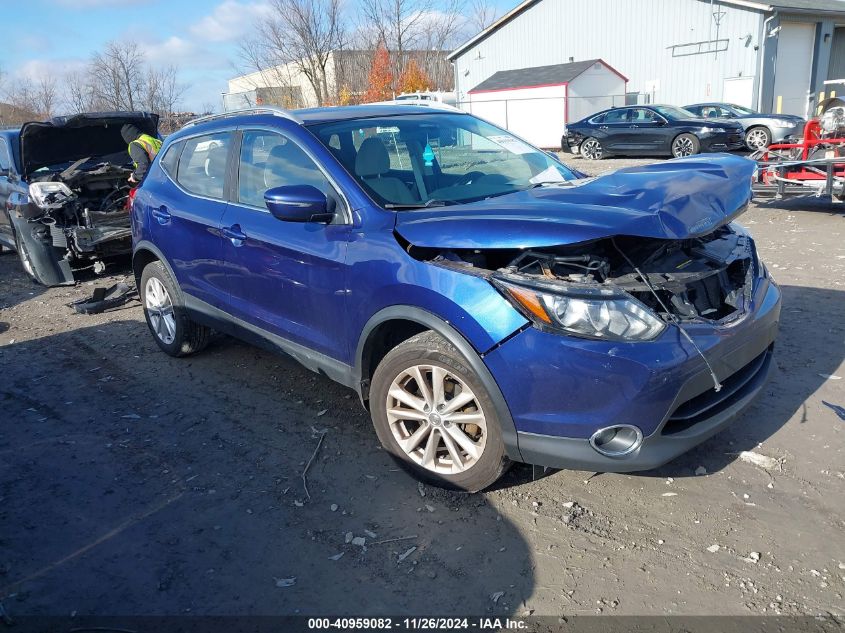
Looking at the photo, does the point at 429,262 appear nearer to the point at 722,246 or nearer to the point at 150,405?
the point at 722,246

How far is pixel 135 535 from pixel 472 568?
1.63 meters

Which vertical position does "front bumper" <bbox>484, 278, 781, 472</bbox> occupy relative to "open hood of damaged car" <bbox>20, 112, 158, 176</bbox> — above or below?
below

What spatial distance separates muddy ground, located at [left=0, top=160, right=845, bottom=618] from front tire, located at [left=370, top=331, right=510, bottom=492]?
6.6 inches

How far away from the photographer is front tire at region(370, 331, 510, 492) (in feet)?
10.2

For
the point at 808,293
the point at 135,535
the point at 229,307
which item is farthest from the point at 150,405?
the point at 808,293

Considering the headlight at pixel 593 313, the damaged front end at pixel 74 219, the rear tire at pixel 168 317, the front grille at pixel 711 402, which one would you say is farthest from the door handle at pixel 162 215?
the front grille at pixel 711 402

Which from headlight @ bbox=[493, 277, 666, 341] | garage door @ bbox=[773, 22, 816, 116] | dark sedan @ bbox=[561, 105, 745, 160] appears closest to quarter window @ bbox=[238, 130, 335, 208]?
headlight @ bbox=[493, 277, 666, 341]

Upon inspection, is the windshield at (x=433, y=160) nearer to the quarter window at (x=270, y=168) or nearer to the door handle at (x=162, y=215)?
the quarter window at (x=270, y=168)

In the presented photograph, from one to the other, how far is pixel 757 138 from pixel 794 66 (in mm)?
12538

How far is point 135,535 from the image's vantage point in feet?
10.7

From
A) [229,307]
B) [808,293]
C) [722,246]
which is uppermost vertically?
[722,246]

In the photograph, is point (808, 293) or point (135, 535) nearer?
point (135, 535)

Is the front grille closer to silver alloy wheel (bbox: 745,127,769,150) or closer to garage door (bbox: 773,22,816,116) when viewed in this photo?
silver alloy wheel (bbox: 745,127,769,150)

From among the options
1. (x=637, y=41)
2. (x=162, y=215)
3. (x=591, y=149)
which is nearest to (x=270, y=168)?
(x=162, y=215)
